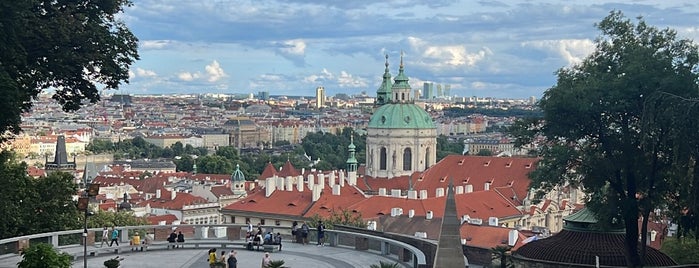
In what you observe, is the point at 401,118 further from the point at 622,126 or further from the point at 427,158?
the point at 622,126

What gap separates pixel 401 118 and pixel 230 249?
191ft

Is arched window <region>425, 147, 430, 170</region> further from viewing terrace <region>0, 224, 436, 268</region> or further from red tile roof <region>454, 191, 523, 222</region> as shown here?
viewing terrace <region>0, 224, 436, 268</region>

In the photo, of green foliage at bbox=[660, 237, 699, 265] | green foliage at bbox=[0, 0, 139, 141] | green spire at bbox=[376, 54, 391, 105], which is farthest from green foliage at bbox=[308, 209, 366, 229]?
green spire at bbox=[376, 54, 391, 105]

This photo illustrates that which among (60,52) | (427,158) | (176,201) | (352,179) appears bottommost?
(176,201)

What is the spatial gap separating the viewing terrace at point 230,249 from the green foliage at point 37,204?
594 cm

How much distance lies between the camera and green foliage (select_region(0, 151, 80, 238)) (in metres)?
25.9

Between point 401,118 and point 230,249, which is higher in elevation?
point 401,118

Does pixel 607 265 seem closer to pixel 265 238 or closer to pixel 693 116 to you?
pixel 693 116

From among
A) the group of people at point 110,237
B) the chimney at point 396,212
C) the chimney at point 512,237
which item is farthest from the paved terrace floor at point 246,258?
the chimney at point 396,212

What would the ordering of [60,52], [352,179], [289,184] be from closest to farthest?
[60,52]
[289,184]
[352,179]

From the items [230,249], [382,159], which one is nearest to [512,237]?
[230,249]

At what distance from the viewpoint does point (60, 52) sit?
17859mm

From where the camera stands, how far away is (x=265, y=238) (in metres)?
19.8

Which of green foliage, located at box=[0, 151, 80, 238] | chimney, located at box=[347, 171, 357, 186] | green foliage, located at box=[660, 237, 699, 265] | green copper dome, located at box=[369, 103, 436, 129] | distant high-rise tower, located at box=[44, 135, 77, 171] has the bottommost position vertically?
chimney, located at box=[347, 171, 357, 186]
